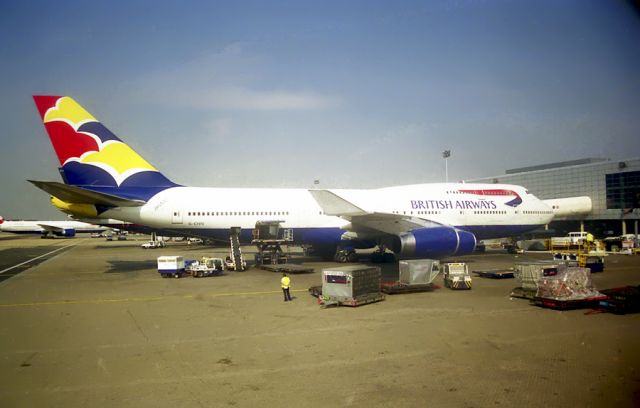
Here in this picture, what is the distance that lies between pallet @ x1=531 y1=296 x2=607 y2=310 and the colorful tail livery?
20.1 meters

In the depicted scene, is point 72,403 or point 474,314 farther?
point 474,314

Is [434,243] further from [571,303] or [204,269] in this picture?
[204,269]

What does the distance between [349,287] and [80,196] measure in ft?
48.8

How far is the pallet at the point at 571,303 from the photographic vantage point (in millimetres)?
13145

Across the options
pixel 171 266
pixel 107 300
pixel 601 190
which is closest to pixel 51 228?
pixel 171 266

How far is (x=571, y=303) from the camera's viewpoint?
1325 centimetres

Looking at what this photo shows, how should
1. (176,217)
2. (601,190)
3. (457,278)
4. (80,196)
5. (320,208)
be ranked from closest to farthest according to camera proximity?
1. (457,278)
2. (80,196)
3. (176,217)
4. (320,208)
5. (601,190)

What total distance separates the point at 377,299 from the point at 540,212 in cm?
2094

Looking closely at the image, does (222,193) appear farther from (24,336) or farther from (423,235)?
(24,336)

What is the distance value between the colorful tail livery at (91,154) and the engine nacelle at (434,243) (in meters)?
14.4

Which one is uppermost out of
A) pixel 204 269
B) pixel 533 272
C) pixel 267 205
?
pixel 267 205

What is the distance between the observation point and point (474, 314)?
507 inches

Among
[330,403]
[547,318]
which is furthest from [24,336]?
[547,318]

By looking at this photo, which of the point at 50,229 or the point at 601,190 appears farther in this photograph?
the point at 50,229
